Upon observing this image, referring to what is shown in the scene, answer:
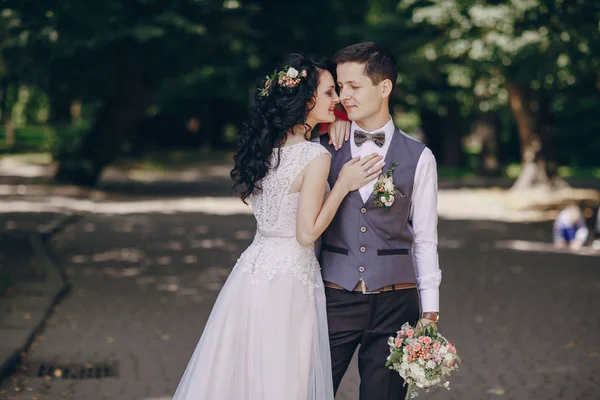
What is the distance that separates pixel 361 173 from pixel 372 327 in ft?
2.24

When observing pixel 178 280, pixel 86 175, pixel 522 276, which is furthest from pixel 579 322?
pixel 86 175

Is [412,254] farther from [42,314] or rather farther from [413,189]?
[42,314]

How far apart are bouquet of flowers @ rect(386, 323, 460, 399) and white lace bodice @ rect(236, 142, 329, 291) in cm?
47

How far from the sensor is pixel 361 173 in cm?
413

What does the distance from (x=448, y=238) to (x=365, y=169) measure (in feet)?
43.4

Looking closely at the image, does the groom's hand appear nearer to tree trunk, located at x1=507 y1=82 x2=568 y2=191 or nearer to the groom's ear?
the groom's ear

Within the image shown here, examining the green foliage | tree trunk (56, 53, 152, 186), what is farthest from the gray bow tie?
tree trunk (56, 53, 152, 186)

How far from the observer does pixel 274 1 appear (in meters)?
26.0

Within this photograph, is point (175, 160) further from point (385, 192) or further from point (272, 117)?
point (385, 192)

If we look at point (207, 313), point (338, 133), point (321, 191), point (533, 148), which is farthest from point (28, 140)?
point (321, 191)

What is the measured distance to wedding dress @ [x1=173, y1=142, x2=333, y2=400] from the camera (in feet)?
13.8

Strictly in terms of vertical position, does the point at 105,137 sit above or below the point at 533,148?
above

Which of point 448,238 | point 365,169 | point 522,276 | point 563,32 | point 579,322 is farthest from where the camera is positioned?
point 563,32

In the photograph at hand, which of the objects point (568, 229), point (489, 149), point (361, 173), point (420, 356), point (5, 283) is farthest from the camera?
point (489, 149)
